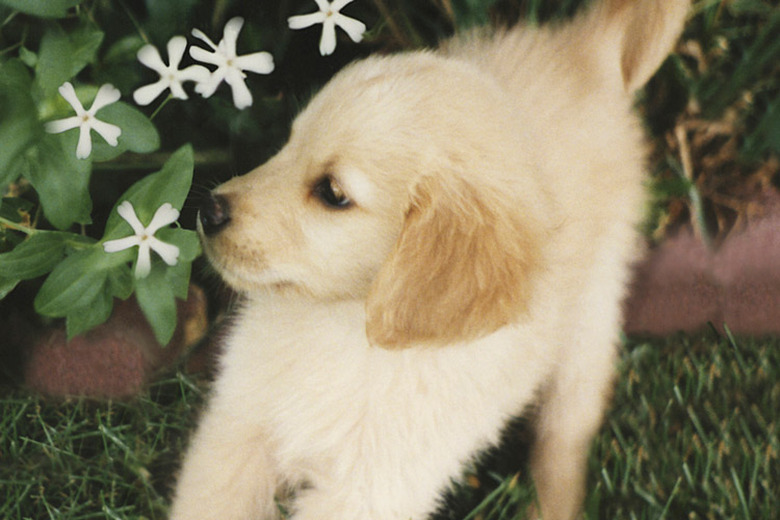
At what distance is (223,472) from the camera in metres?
1.66

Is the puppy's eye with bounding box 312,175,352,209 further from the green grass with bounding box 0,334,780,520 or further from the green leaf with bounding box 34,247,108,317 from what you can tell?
the green grass with bounding box 0,334,780,520

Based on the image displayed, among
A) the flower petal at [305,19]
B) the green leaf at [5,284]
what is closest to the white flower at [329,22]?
the flower petal at [305,19]

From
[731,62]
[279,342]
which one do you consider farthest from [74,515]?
[731,62]

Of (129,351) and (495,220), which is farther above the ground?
(495,220)

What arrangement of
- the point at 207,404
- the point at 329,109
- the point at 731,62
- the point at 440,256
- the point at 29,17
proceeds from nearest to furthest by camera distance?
the point at 440,256
the point at 329,109
the point at 29,17
the point at 207,404
the point at 731,62

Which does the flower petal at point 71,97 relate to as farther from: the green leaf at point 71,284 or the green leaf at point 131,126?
the green leaf at point 71,284

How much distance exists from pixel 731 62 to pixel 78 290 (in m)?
1.95

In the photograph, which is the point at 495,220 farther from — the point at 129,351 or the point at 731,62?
the point at 731,62

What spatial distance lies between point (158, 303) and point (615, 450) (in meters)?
1.21

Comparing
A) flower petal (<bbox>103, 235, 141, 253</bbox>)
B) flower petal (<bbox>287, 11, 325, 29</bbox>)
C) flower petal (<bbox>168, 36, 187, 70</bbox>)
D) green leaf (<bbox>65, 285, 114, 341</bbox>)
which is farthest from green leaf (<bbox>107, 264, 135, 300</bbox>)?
flower petal (<bbox>287, 11, 325, 29</bbox>)

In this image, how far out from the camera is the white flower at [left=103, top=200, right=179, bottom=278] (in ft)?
3.99

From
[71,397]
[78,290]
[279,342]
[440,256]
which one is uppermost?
[78,290]

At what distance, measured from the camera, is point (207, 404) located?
1956mm

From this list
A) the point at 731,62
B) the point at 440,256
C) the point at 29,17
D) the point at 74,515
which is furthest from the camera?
the point at 731,62
